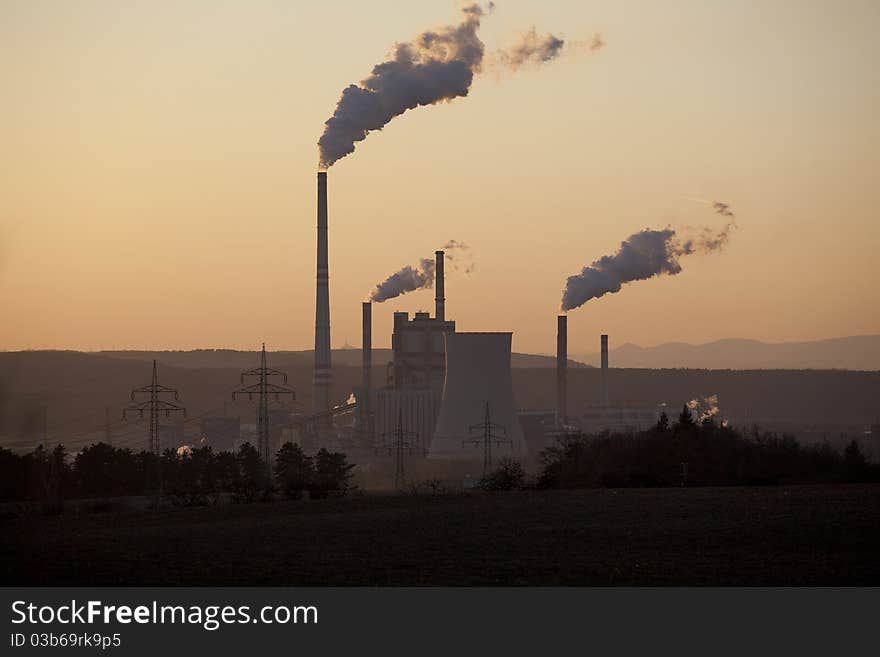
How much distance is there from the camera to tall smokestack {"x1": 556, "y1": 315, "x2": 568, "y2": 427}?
79625 mm

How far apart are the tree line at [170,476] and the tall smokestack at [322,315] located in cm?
3288

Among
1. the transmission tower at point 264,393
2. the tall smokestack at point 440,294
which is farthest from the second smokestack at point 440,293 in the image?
the transmission tower at point 264,393

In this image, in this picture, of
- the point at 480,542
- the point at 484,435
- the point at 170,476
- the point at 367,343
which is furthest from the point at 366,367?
the point at 480,542

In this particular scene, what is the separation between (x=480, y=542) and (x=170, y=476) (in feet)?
66.6

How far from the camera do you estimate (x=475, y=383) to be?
5731cm

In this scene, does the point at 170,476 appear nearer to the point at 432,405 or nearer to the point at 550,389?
the point at 432,405

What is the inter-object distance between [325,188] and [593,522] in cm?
5219

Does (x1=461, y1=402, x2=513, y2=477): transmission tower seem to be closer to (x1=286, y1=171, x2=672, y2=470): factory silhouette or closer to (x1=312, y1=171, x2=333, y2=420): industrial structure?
(x1=286, y1=171, x2=672, y2=470): factory silhouette

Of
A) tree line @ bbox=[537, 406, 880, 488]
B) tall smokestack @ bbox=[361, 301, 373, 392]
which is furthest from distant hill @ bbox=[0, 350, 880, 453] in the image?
tree line @ bbox=[537, 406, 880, 488]

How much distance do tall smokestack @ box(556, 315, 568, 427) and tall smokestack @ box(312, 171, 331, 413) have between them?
1339cm

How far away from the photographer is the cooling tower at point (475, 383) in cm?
5656

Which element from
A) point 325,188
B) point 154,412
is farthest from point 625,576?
point 325,188

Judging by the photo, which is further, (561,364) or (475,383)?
(561,364)

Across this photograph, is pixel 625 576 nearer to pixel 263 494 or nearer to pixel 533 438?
pixel 263 494
